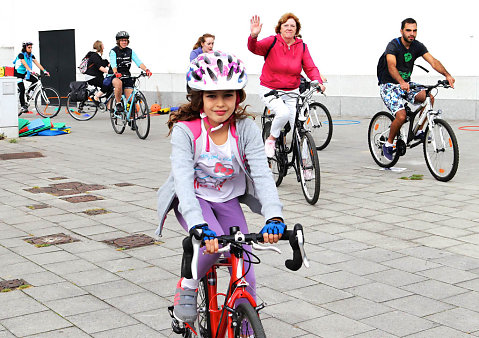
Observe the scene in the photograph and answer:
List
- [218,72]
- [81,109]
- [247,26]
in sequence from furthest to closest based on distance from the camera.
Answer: [247,26] → [81,109] → [218,72]

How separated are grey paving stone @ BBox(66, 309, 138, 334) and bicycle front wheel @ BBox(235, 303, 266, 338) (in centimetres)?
155

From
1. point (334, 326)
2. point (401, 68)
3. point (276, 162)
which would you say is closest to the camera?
point (334, 326)

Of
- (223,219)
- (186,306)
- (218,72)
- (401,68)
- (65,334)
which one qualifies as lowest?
(65,334)

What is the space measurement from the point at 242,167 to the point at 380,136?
6.98m

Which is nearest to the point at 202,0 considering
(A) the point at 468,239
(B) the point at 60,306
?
(A) the point at 468,239

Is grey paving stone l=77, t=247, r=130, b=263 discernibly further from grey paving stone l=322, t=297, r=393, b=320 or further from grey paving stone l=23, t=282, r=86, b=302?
grey paving stone l=322, t=297, r=393, b=320

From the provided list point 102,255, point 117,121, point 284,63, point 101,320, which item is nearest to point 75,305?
point 101,320

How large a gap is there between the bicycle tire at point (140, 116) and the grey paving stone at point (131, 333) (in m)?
10.0

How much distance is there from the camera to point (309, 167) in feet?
27.1

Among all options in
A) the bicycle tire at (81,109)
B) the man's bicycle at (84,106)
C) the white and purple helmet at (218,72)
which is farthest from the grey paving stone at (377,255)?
the bicycle tire at (81,109)

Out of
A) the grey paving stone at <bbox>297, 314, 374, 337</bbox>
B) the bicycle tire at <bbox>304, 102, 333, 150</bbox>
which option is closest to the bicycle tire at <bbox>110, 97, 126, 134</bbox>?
the bicycle tire at <bbox>304, 102, 333, 150</bbox>

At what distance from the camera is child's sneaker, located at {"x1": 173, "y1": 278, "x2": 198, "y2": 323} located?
3.76 metres

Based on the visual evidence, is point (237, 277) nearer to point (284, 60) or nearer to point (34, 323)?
point (34, 323)

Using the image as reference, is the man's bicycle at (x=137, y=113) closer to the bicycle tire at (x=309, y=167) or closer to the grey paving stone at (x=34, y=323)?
the bicycle tire at (x=309, y=167)
